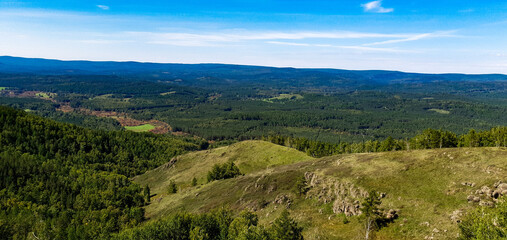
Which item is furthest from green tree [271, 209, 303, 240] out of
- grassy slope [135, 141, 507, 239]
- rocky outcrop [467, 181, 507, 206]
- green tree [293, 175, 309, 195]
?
rocky outcrop [467, 181, 507, 206]

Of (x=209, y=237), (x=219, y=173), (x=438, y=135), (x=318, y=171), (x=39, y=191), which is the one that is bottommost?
(x=39, y=191)

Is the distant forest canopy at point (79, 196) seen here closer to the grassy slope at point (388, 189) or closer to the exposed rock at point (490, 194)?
the grassy slope at point (388, 189)

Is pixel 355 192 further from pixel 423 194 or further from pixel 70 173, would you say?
pixel 70 173

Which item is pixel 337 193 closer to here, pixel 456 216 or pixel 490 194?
pixel 456 216

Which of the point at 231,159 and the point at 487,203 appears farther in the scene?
the point at 231,159

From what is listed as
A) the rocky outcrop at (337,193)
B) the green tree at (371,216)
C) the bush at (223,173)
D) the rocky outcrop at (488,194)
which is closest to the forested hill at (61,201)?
the bush at (223,173)

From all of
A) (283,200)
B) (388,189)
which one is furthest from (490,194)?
(283,200)

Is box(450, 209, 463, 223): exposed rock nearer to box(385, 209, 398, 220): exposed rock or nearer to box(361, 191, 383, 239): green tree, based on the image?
box(385, 209, 398, 220): exposed rock

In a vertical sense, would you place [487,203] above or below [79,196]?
above

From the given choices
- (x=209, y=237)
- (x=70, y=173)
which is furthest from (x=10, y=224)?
(x=70, y=173)
